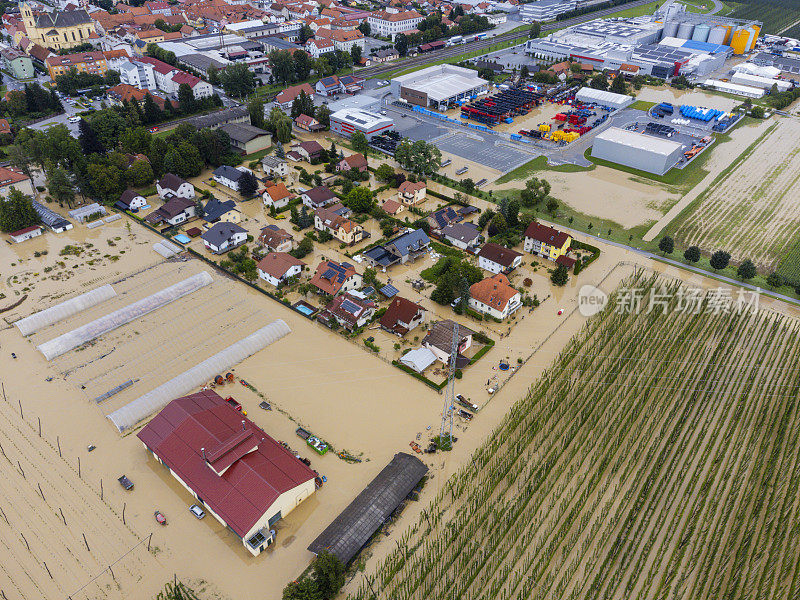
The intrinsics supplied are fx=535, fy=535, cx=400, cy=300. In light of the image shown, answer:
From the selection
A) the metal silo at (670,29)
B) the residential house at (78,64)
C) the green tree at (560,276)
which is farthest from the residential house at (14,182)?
the metal silo at (670,29)

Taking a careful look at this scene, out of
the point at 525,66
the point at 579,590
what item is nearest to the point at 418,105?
the point at 525,66

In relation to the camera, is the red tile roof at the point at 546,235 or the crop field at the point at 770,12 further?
the crop field at the point at 770,12

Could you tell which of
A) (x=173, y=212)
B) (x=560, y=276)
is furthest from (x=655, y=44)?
(x=173, y=212)

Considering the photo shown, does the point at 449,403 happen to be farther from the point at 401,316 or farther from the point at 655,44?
the point at 655,44

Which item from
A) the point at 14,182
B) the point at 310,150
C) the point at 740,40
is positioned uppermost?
the point at 740,40

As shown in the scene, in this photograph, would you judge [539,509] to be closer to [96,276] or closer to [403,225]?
[403,225]

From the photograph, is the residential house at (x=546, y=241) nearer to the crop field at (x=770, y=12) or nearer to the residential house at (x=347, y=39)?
the residential house at (x=347, y=39)
